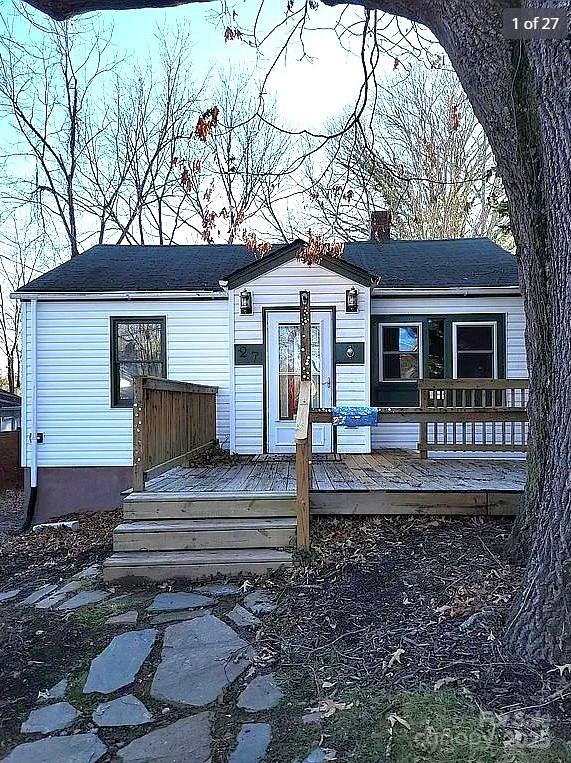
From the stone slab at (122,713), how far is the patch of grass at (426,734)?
84 centimetres

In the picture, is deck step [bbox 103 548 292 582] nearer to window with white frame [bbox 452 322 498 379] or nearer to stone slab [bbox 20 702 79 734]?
stone slab [bbox 20 702 79 734]

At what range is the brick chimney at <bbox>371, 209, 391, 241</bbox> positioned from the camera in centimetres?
1148

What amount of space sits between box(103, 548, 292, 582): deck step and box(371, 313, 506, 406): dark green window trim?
4.86 metres

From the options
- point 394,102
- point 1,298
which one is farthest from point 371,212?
point 1,298

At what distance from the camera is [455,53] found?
3475 mm

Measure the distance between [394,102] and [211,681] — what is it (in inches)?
537

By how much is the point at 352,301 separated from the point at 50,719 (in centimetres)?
652

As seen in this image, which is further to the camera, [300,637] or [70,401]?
[70,401]

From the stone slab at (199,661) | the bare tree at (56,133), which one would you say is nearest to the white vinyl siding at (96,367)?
the stone slab at (199,661)

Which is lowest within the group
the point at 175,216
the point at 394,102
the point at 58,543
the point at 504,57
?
the point at 58,543

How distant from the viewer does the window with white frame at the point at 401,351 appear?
8.94 metres

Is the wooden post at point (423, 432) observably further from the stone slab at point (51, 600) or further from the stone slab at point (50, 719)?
the stone slab at point (50, 719)

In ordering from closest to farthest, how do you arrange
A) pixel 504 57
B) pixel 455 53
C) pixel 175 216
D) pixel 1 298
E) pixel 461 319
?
pixel 504 57 → pixel 455 53 → pixel 461 319 → pixel 175 216 → pixel 1 298

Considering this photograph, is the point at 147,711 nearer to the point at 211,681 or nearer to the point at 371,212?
the point at 211,681
